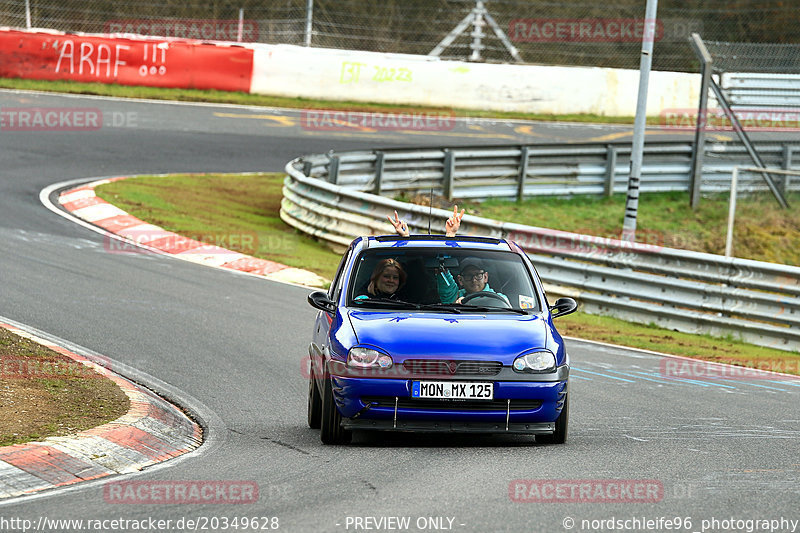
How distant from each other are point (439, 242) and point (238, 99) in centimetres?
2439

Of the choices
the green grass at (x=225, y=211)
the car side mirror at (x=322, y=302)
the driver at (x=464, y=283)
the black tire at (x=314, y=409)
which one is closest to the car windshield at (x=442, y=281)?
the driver at (x=464, y=283)

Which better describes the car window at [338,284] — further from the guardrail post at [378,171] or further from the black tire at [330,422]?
the guardrail post at [378,171]

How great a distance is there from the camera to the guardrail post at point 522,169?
2489 cm

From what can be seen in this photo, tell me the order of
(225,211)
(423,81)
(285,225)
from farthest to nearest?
(423,81), (225,211), (285,225)

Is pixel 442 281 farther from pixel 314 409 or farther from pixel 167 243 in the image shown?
pixel 167 243

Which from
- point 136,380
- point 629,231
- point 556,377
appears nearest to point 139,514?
point 556,377

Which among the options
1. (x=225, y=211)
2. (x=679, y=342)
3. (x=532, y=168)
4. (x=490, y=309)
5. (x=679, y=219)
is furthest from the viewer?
(x=532, y=168)

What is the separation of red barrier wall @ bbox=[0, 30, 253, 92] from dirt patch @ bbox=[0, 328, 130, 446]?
73.0ft

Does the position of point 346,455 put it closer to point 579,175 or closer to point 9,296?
point 9,296

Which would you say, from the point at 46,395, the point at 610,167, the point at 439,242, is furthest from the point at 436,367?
the point at 610,167

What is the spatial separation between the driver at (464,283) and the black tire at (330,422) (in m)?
1.26

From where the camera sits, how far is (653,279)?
16.0m

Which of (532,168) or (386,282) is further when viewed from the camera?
(532,168)

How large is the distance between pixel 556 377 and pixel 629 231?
40.8 feet
